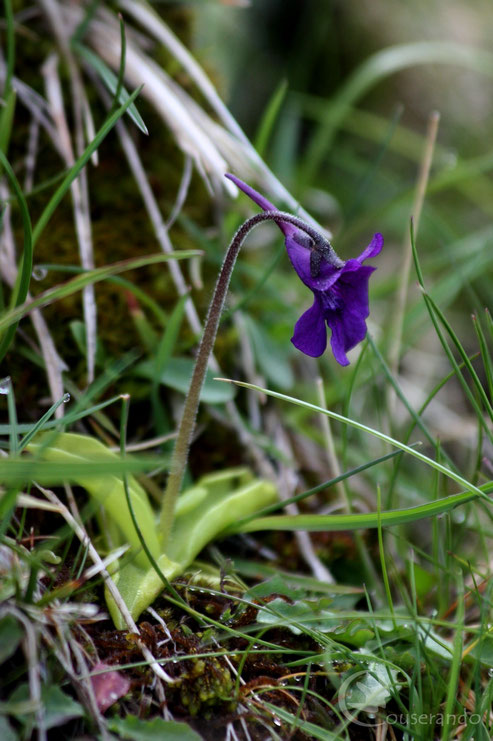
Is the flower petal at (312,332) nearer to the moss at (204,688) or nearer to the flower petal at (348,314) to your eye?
the flower petal at (348,314)

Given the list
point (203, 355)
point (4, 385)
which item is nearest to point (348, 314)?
point (203, 355)

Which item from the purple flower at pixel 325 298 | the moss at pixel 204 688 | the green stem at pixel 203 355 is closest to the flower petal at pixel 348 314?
the purple flower at pixel 325 298

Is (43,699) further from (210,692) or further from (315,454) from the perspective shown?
(315,454)

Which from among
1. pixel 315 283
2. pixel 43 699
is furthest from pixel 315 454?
pixel 43 699

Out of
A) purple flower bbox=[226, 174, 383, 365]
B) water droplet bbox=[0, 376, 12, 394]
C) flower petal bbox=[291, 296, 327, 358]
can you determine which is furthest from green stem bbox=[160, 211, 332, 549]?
water droplet bbox=[0, 376, 12, 394]

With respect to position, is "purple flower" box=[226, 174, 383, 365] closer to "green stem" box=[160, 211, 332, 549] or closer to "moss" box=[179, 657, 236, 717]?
"green stem" box=[160, 211, 332, 549]

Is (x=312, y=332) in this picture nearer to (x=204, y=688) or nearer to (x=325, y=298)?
(x=325, y=298)
